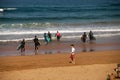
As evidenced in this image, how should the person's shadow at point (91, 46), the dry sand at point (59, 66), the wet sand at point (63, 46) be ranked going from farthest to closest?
the person's shadow at point (91, 46) < the wet sand at point (63, 46) < the dry sand at point (59, 66)

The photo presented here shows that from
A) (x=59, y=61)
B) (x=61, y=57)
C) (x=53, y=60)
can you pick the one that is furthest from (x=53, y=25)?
(x=59, y=61)

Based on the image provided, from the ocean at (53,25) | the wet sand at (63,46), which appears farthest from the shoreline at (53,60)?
the ocean at (53,25)

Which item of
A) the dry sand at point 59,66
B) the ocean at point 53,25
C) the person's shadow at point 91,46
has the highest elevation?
the ocean at point 53,25

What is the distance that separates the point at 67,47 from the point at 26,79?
891cm

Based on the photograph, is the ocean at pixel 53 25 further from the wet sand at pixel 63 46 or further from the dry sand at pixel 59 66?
the dry sand at pixel 59 66

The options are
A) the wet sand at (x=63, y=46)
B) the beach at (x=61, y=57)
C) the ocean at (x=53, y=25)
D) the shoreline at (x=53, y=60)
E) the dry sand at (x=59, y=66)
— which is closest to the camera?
the dry sand at (x=59, y=66)

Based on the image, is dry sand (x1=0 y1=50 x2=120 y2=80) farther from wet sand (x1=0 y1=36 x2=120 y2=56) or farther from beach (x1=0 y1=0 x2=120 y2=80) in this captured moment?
wet sand (x1=0 y1=36 x2=120 y2=56)

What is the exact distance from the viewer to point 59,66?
19.2 metres

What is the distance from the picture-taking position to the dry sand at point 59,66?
55.6ft

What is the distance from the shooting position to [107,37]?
2994cm

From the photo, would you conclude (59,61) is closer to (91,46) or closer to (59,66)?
(59,66)

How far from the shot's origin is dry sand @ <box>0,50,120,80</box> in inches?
667

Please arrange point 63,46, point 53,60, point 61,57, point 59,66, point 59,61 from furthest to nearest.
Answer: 1. point 63,46
2. point 61,57
3. point 53,60
4. point 59,61
5. point 59,66

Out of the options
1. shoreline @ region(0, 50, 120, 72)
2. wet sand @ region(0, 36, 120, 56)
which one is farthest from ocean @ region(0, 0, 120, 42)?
shoreline @ region(0, 50, 120, 72)
